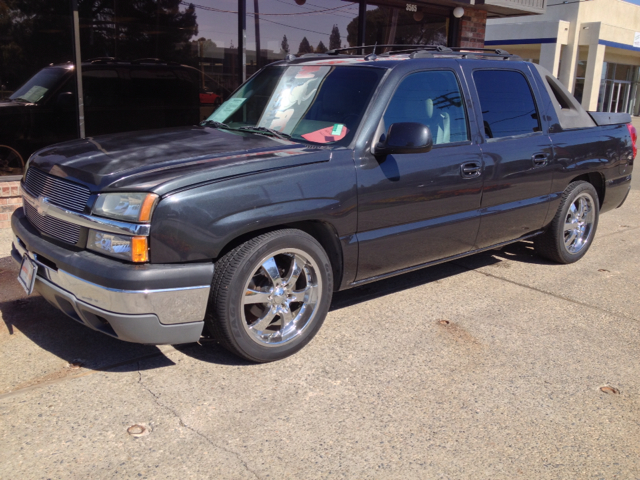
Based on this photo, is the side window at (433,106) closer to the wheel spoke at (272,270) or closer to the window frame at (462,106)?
the window frame at (462,106)

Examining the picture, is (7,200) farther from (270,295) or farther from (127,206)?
(270,295)

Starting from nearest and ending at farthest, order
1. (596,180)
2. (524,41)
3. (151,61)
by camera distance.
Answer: (596,180)
(151,61)
(524,41)

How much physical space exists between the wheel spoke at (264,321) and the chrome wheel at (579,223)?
344 cm

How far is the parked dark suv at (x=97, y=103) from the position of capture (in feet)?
24.0

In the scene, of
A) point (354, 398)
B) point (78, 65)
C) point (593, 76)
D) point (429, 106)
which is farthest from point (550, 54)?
point (354, 398)

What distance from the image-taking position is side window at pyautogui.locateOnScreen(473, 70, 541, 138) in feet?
15.8

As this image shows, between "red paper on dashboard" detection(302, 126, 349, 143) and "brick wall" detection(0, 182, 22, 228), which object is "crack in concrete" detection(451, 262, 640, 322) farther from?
"brick wall" detection(0, 182, 22, 228)

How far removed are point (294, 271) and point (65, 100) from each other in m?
5.20

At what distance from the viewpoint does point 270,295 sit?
11.9 feet

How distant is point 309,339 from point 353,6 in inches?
309

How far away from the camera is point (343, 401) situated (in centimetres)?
331

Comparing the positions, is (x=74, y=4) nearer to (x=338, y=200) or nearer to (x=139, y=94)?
(x=139, y=94)

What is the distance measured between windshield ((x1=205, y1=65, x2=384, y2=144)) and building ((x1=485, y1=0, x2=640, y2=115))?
30494mm

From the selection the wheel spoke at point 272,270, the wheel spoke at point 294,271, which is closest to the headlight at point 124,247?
the wheel spoke at point 272,270
